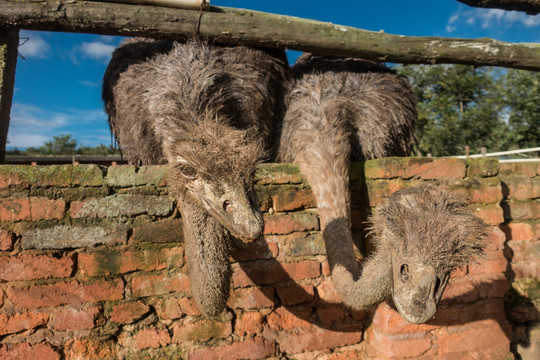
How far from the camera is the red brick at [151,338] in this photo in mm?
2199

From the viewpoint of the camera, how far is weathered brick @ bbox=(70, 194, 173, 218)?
2.14 meters

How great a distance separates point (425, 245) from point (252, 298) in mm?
1283

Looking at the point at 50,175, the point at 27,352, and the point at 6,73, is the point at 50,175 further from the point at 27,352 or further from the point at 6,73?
the point at 27,352

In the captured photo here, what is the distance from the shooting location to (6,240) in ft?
6.63

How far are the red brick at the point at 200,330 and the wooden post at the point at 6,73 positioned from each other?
63.2 inches

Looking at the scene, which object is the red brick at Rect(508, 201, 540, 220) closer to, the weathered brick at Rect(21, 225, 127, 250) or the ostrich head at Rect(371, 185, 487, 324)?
the ostrich head at Rect(371, 185, 487, 324)

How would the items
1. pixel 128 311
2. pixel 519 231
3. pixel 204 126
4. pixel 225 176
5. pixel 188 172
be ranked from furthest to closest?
pixel 519 231, pixel 128 311, pixel 204 126, pixel 188 172, pixel 225 176

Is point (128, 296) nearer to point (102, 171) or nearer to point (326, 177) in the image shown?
point (102, 171)

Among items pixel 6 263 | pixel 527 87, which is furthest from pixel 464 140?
pixel 6 263

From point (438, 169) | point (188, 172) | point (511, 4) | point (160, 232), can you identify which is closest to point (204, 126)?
point (188, 172)

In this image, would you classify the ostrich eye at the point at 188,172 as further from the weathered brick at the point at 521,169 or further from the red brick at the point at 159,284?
the weathered brick at the point at 521,169

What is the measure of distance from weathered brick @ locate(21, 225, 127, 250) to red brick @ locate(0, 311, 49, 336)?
0.37 meters

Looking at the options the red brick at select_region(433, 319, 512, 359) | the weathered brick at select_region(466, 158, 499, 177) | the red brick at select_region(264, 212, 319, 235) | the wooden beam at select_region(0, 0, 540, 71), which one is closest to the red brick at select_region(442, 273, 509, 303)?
the red brick at select_region(433, 319, 512, 359)

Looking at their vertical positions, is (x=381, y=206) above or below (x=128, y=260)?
above
